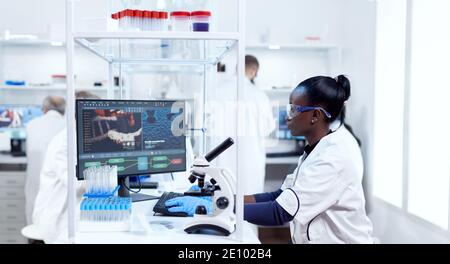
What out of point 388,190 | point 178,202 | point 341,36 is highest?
point 341,36

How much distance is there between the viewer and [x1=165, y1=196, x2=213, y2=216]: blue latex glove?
122 centimetres

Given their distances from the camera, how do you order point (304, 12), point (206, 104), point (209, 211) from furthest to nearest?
point (304, 12)
point (206, 104)
point (209, 211)

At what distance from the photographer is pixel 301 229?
4.16 ft

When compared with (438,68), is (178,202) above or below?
below

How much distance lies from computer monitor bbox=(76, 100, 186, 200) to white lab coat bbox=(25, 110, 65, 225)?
142 centimetres

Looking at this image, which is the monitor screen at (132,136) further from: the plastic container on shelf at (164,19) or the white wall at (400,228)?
the white wall at (400,228)

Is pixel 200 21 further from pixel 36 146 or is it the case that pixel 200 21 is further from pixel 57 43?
pixel 57 43

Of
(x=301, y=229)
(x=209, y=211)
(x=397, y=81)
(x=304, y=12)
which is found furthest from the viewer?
(x=304, y=12)

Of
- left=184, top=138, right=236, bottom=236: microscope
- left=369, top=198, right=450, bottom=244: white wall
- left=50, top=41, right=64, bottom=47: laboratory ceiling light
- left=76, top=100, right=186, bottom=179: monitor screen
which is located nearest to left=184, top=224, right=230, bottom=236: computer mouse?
left=184, top=138, right=236, bottom=236: microscope

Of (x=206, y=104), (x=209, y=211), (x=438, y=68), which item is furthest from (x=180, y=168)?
(x=438, y=68)

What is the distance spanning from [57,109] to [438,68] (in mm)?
2115

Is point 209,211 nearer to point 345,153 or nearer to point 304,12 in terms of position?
point 345,153

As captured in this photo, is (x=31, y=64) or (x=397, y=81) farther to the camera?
(x=31, y=64)

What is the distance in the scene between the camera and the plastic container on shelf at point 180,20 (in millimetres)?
1139
